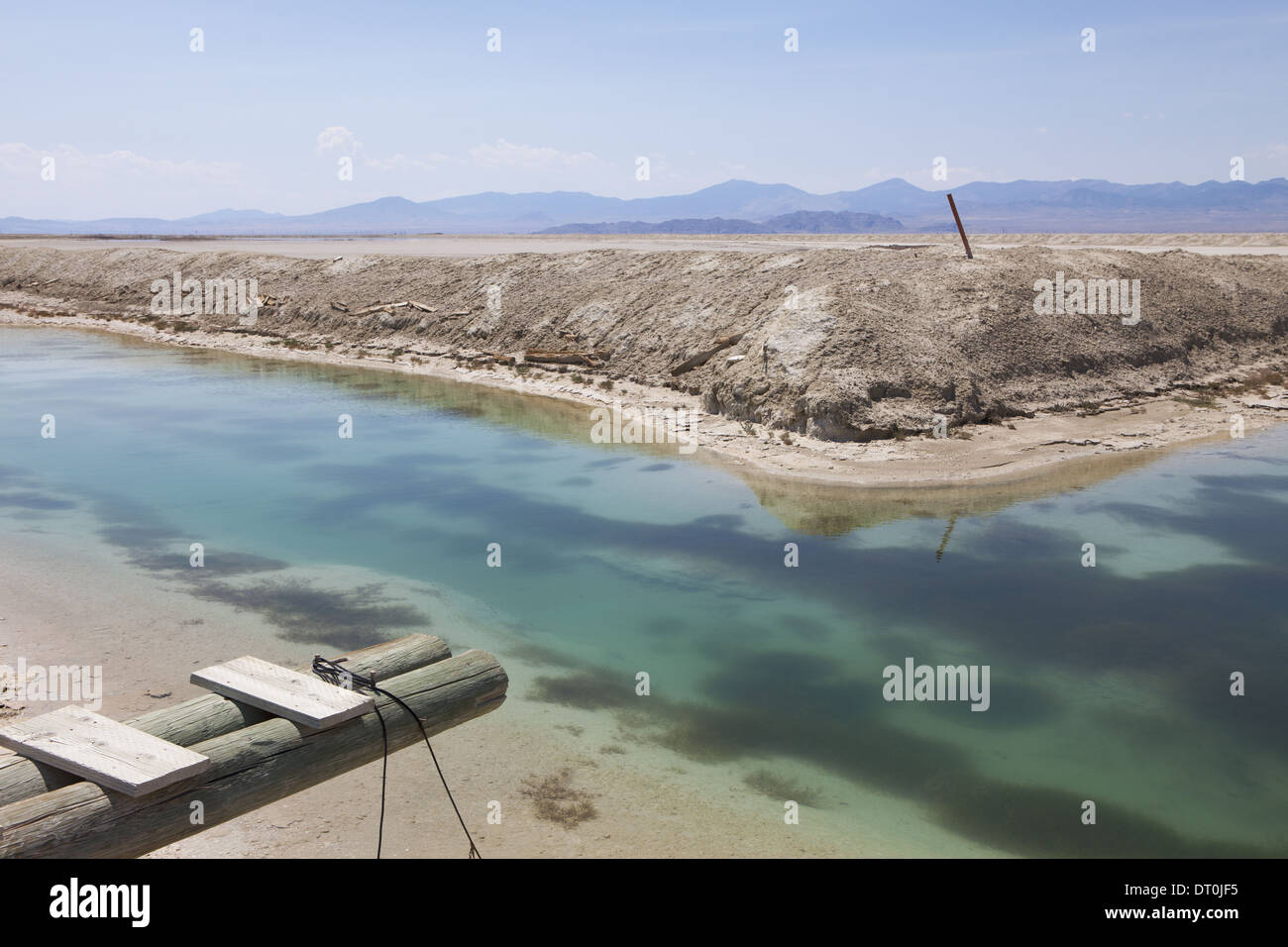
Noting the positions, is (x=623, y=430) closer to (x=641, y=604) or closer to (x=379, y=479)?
(x=379, y=479)

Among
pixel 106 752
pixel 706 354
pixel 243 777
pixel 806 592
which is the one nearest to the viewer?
pixel 106 752

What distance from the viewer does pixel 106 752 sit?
15.7ft

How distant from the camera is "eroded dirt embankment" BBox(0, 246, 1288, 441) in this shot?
21594 mm

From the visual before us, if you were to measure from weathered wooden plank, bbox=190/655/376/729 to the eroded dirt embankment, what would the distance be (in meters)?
15.7

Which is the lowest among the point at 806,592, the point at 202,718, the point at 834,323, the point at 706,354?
the point at 806,592

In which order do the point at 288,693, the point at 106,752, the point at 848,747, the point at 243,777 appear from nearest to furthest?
1. the point at 106,752
2. the point at 243,777
3. the point at 288,693
4. the point at 848,747

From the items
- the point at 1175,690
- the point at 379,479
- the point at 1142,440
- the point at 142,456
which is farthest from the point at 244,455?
the point at 1142,440

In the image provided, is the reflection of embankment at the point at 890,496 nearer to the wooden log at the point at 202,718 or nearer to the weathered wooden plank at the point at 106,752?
the wooden log at the point at 202,718

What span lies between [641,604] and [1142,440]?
44.3 feet

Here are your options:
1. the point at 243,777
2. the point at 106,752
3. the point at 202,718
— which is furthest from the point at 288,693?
the point at 106,752

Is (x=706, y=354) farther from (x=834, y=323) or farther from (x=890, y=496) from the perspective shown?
(x=890, y=496)

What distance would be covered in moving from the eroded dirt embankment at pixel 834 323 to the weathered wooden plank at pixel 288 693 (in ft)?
51.5

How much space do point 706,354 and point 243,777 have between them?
21253mm
